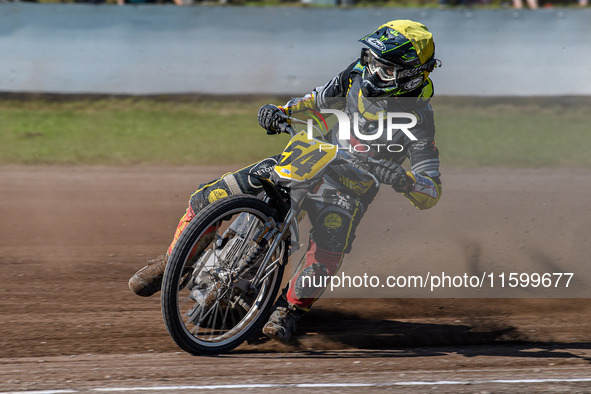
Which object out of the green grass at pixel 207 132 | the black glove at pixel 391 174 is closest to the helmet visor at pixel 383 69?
the black glove at pixel 391 174

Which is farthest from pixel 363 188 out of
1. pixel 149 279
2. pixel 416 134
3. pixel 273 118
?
pixel 149 279

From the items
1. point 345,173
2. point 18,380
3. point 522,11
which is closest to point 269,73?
point 522,11

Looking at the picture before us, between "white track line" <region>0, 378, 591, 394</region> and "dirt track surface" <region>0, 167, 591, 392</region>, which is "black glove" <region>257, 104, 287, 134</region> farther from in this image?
"white track line" <region>0, 378, 591, 394</region>

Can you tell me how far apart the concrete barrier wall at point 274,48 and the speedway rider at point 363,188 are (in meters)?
5.78

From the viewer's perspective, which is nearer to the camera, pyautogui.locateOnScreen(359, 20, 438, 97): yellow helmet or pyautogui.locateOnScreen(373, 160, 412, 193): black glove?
pyautogui.locateOnScreen(373, 160, 412, 193): black glove

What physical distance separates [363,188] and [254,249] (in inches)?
34.9

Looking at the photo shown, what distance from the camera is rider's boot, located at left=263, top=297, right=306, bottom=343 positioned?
193 inches

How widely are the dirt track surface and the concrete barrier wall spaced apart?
2077mm

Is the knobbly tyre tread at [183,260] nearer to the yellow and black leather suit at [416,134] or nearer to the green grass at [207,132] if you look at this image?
the yellow and black leather suit at [416,134]

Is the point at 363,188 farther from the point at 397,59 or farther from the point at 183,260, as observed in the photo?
the point at 183,260

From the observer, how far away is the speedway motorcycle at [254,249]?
4.72 m

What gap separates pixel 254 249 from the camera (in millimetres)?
4758

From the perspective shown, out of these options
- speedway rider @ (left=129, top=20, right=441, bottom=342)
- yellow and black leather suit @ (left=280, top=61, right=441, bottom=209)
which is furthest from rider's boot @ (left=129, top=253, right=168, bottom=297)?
yellow and black leather suit @ (left=280, top=61, right=441, bottom=209)

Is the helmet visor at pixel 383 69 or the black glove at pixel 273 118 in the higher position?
the helmet visor at pixel 383 69
